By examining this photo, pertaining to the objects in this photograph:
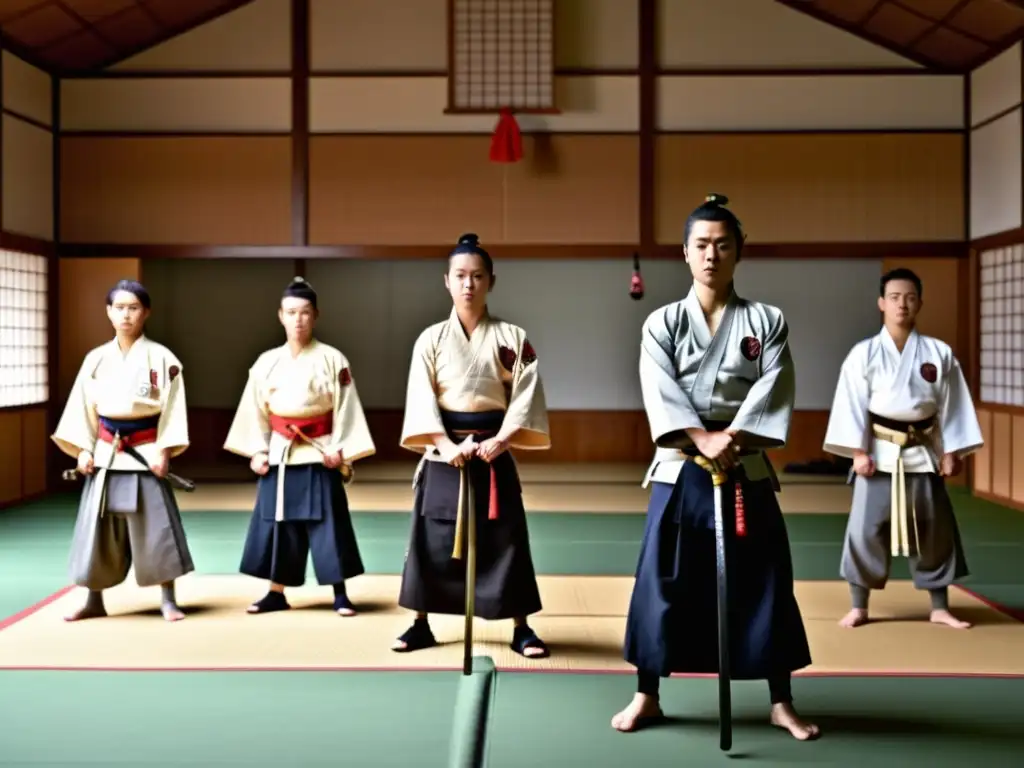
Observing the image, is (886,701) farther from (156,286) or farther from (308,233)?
(156,286)

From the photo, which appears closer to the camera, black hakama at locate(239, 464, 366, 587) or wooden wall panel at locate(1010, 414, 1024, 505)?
black hakama at locate(239, 464, 366, 587)

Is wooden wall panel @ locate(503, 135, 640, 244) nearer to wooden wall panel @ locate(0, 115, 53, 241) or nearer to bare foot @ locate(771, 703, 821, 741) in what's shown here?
wooden wall panel @ locate(0, 115, 53, 241)

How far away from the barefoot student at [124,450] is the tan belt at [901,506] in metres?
2.82

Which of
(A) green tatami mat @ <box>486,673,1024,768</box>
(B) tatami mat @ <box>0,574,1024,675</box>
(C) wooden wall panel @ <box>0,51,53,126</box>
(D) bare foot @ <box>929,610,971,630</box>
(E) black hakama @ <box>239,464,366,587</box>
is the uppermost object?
(C) wooden wall panel @ <box>0,51,53,126</box>

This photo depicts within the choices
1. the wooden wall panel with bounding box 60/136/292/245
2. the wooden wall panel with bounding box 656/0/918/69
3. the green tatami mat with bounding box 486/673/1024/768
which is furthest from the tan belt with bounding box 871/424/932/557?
the wooden wall panel with bounding box 60/136/292/245

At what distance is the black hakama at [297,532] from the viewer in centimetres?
432

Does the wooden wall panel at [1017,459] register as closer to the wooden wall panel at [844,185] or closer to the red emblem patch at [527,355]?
the wooden wall panel at [844,185]

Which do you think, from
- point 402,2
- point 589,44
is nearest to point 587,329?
point 589,44

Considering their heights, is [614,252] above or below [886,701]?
above

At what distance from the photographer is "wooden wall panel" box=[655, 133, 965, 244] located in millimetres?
8156

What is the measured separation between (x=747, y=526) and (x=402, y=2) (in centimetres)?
659

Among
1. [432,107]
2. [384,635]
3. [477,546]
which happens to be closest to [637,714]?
[477,546]

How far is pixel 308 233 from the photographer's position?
8234mm

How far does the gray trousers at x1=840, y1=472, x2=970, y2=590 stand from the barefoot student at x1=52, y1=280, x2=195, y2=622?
8.88ft
